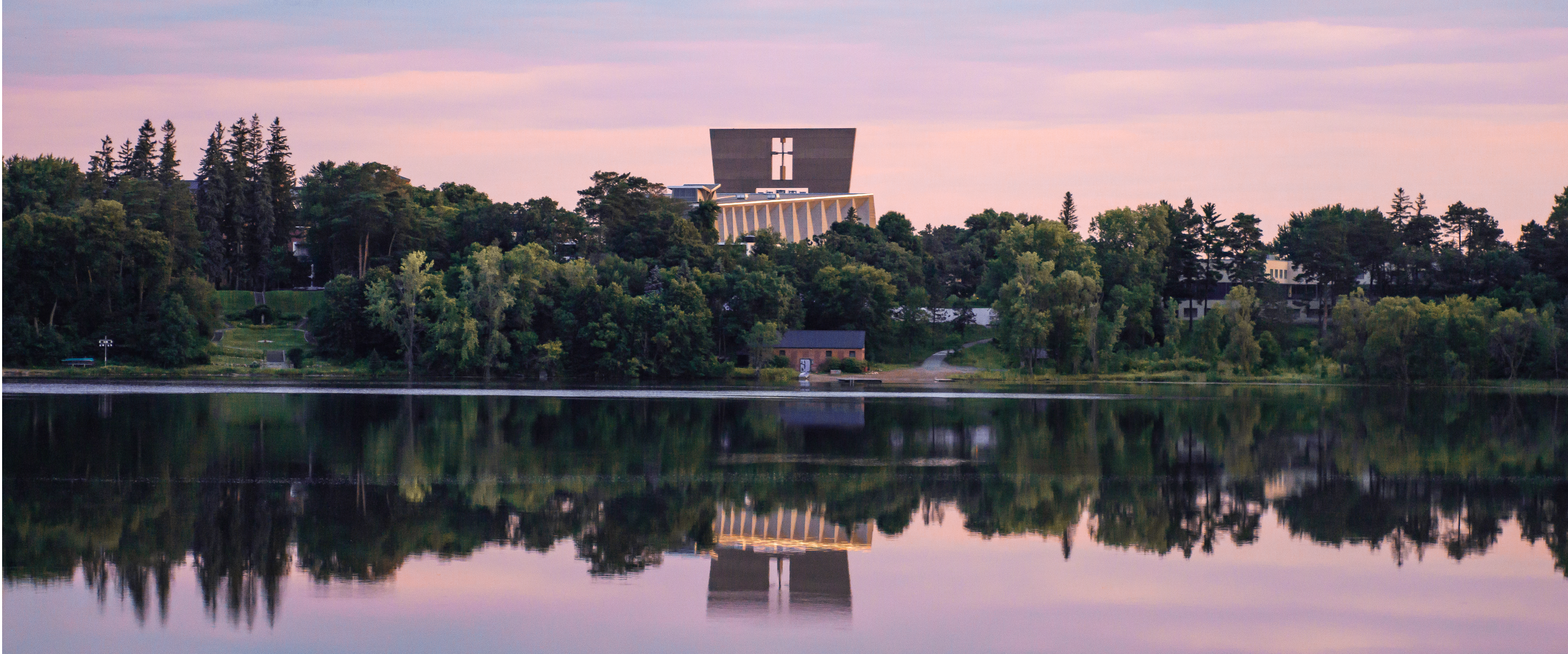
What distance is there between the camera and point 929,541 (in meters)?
18.4

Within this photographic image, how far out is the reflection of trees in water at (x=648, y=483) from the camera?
671 inches

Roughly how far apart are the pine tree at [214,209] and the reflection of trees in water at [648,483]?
51.9m

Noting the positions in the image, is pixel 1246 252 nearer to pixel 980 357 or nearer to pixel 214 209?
pixel 980 357

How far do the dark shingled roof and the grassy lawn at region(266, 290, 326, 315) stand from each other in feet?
94.1

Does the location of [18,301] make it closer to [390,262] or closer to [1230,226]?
[390,262]

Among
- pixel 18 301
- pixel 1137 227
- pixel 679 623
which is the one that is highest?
pixel 1137 227

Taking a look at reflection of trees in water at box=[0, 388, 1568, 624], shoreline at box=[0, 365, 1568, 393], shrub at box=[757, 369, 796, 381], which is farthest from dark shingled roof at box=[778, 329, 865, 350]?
reflection of trees in water at box=[0, 388, 1568, 624]

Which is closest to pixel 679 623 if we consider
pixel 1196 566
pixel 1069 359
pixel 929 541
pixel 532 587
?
pixel 532 587

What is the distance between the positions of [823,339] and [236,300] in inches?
1448

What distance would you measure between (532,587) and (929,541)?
5900 mm

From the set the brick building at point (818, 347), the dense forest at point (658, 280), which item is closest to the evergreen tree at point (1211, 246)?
the dense forest at point (658, 280)

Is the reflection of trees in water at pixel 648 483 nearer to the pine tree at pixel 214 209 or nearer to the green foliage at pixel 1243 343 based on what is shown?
the green foliage at pixel 1243 343

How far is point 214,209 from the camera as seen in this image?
8606 centimetres

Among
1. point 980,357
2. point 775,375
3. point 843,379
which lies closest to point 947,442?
point 843,379
